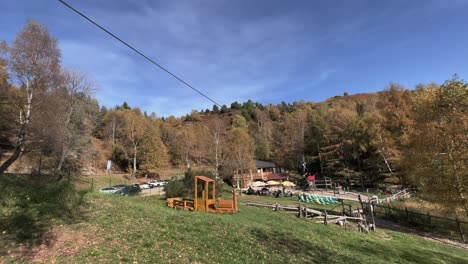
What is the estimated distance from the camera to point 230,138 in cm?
5631

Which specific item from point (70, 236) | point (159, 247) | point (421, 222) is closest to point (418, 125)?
point (421, 222)

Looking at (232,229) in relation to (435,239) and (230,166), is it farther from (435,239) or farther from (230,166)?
(230,166)

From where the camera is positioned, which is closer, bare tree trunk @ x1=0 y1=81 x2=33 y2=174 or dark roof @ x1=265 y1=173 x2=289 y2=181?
bare tree trunk @ x1=0 y1=81 x2=33 y2=174

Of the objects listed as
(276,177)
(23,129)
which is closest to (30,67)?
(23,129)

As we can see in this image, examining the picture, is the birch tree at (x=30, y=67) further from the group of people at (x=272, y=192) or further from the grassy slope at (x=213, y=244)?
the group of people at (x=272, y=192)

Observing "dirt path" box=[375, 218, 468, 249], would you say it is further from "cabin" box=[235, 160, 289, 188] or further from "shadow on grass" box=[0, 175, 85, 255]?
"cabin" box=[235, 160, 289, 188]

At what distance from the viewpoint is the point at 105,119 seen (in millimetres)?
71250

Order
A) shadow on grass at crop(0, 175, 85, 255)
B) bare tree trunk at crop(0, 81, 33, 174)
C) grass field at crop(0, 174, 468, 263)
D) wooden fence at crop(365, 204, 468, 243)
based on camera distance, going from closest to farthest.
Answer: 1. grass field at crop(0, 174, 468, 263)
2. shadow on grass at crop(0, 175, 85, 255)
3. wooden fence at crop(365, 204, 468, 243)
4. bare tree trunk at crop(0, 81, 33, 174)

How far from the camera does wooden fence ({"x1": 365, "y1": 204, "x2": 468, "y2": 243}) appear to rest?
18709 mm

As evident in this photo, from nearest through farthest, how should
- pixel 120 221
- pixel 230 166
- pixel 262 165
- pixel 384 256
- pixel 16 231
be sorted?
1. pixel 16 231
2. pixel 120 221
3. pixel 384 256
4. pixel 230 166
5. pixel 262 165

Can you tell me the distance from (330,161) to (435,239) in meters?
41.9

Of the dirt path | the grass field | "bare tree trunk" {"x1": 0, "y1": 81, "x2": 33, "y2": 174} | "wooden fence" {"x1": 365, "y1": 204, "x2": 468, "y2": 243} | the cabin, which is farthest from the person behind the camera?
the cabin

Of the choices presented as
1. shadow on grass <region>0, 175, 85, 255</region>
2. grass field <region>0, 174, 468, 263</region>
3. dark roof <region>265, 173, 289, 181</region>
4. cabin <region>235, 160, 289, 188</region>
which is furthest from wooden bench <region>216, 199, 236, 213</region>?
dark roof <region>265, 173, 289, 181</region>

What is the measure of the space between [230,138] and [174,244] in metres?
47.4
